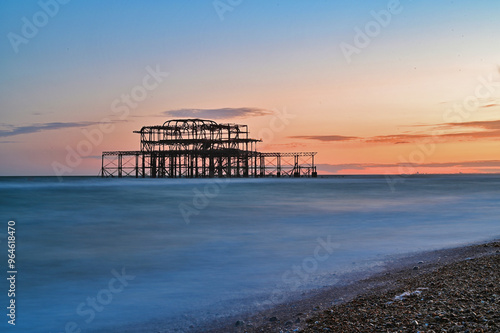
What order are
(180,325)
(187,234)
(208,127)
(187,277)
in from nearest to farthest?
(180,325), (187,277), (187,234), (208,127)

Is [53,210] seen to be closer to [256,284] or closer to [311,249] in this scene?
[311,249]

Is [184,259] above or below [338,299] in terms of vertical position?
below

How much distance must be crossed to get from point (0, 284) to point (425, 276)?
299 inches

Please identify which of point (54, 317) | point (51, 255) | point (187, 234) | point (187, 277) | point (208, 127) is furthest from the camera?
point (208, 127)

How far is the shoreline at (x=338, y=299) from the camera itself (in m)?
4.82

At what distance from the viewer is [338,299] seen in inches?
231

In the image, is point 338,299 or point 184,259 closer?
point 338,299

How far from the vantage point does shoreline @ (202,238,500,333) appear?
4.82 m

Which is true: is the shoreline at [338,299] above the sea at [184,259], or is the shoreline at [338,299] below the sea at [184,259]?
above

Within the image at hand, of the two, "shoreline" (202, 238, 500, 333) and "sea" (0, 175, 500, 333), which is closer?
"shoreline" (202, 238, 500, 333)

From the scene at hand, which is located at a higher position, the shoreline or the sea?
the shoreline

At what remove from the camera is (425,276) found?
643 cm

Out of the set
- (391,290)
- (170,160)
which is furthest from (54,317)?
(170,160)

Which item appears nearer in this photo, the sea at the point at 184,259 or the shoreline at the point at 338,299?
the shoreline at the point at 338,299
